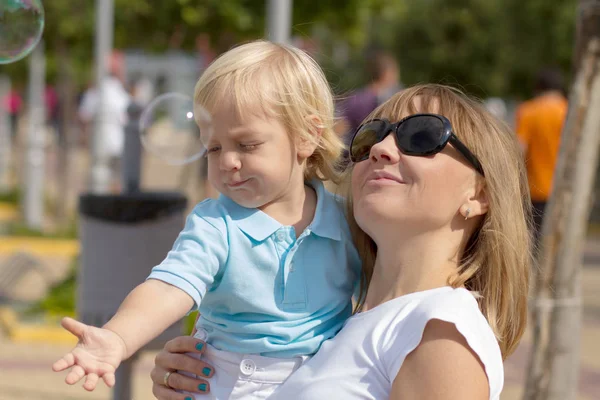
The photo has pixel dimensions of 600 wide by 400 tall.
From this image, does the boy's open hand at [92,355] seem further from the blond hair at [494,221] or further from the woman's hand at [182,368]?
the blond hair at [494,221]

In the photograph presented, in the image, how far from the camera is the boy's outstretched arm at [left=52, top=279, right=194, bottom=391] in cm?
166

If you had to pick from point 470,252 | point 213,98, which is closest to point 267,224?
point 213,98

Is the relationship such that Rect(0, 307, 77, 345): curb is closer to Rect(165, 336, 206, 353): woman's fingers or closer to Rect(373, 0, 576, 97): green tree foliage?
Rect(165, 336, 206, 353): woman's fingers

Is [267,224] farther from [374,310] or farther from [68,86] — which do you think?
[68,86]

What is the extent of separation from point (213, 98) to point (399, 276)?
→ 0.52 metres

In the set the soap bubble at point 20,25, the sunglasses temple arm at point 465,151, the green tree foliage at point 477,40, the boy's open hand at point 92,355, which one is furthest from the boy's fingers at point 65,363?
the green tree foliage at point 477,40

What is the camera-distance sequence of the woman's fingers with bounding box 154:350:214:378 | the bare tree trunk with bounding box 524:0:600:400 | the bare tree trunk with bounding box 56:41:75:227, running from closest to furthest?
1. the woman's fingers with bounding box 154:350:214:378
2. the bare tree trunk with bounding box 524:0:600:400
3. the bare tree trunk with bounding box 56:41:75:227

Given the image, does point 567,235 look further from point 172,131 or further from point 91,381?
point 91,381

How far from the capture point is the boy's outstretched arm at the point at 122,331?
166 centimetres

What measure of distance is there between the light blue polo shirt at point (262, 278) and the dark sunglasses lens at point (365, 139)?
0.17 m

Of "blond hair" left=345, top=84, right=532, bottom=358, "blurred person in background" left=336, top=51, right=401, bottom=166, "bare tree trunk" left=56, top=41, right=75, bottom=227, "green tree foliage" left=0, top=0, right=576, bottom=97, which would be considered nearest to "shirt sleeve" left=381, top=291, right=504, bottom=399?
"blond hair" left=345, top=84, right=532, bottom=358

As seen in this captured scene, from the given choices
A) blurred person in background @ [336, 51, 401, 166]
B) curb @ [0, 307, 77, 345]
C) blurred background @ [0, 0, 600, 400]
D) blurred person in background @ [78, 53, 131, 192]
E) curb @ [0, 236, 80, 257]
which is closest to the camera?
blurred background @ [0, 0, 600, 400]

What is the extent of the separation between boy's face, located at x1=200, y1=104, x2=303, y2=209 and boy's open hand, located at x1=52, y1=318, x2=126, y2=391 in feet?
1.47

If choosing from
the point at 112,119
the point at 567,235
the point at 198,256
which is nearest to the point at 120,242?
the point at 567,235
